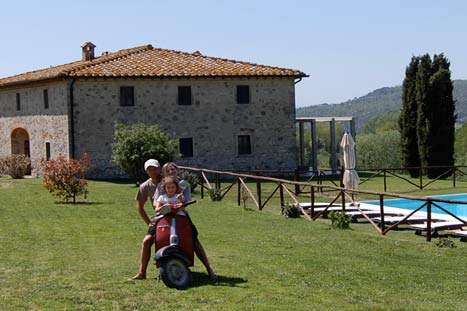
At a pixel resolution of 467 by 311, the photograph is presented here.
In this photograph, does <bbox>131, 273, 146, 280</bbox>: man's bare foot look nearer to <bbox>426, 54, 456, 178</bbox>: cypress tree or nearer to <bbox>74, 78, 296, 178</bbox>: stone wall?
<bbox>74, 78, 296, 178</bbox>: stone wall

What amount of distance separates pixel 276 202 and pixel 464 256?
32.9 ft

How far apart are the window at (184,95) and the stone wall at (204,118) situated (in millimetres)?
186

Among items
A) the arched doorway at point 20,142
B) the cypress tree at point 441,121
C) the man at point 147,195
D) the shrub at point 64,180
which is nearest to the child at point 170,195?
the man at point 147,195

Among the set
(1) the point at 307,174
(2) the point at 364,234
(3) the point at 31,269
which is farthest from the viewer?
(1) the point at 307,174

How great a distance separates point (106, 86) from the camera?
32219mm

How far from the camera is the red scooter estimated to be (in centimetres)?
870

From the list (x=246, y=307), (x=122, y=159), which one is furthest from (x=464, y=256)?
(x=122, y=159)

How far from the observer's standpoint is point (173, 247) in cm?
870

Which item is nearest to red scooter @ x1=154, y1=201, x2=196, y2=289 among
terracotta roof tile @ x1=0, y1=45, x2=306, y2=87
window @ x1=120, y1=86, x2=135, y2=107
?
terracotta roof tile @ x1=0, y1=45, x2=306, y2=87

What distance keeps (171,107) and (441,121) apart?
1291 cm

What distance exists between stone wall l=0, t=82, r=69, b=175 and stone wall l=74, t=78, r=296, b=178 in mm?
1101

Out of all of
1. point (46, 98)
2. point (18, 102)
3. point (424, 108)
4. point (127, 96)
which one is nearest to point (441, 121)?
point (424, 108)

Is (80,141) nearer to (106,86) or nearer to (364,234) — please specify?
(106,86)

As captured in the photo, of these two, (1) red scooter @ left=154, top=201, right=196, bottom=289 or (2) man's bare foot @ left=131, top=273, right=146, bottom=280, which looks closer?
(1) red scooter @ left=154, top=201, right=196, bottom=289
